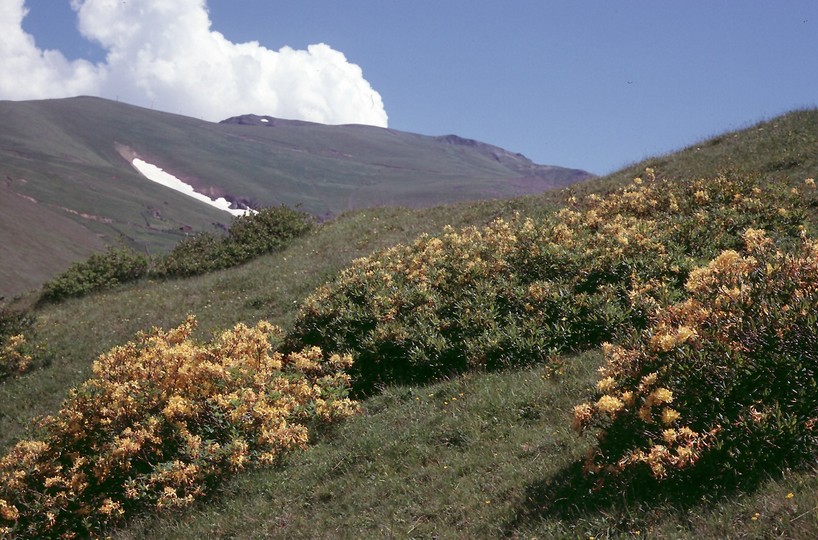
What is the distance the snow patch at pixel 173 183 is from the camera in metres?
118

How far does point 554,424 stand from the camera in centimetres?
620

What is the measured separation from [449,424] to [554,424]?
1.04 m

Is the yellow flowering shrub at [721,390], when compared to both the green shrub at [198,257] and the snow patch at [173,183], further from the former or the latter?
the snow patch at [173,183]

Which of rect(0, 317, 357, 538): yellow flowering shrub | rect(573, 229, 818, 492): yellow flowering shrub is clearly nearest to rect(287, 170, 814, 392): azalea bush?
rect(0, 317, 357, 538): yellow flowering shrub

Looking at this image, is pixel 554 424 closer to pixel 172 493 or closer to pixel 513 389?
pixel 513 389

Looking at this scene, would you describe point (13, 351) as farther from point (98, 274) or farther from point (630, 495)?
point (630, 495)

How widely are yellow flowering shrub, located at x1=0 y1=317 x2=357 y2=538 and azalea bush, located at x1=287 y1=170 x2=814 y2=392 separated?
1163 millimetres

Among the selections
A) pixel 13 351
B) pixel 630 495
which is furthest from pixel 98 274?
pixel 630 495

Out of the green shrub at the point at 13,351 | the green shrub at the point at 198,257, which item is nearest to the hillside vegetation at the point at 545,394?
the green shrub at the point at 13,351

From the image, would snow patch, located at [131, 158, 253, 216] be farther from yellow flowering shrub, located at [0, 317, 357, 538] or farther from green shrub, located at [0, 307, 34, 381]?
yellow flowering shrub, located at [0, 317, 357, 538]

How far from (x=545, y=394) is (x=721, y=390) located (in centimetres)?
242

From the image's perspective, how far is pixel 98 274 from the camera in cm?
2047

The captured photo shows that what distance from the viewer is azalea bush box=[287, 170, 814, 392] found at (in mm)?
8156

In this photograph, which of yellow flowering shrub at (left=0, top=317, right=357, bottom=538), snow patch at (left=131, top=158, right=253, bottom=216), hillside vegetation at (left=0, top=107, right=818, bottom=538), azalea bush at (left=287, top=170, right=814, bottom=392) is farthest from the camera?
snow patch at (left=131, top=158, right=253, bottom=216)
